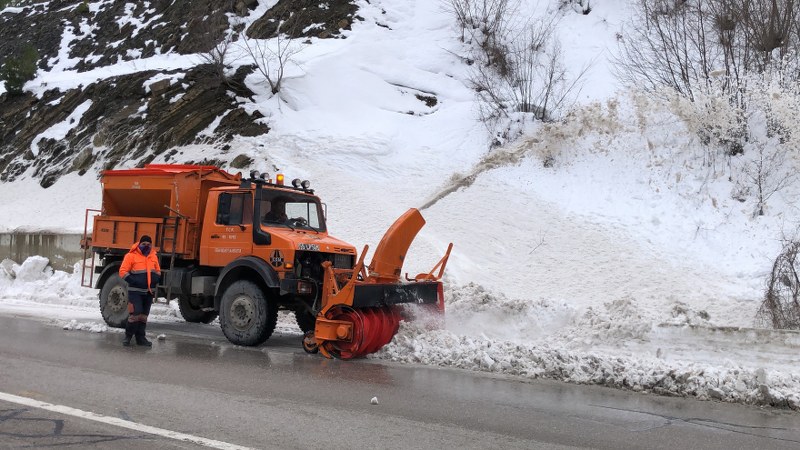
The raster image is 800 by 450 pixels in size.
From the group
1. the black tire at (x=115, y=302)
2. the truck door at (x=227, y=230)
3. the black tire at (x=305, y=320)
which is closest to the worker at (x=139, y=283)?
the truck door at (x=227, y=230)

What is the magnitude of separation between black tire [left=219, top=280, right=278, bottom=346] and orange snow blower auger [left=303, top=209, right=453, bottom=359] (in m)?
0.65

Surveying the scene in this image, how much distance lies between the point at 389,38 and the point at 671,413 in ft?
71.0

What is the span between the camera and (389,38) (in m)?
25.9

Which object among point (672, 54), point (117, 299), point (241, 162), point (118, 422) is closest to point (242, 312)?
point (117, 299)

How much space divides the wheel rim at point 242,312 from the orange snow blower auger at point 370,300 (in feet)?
2.91

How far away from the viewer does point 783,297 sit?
32.5 feet

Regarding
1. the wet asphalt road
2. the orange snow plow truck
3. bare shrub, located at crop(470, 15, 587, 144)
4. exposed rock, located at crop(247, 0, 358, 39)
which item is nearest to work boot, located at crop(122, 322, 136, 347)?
the wet asphalt road

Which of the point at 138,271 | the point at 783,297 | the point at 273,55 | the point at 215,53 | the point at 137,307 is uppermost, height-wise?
the point at 273,55

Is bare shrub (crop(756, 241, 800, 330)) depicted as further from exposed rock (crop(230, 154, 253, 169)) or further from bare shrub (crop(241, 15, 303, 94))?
bare shrub (crop(241, 15, 303, 94))

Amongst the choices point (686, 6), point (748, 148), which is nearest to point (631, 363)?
point (748, 148)

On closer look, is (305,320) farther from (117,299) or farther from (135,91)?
(135,91)

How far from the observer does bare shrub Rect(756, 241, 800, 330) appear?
31.0 ft

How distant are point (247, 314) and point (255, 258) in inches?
31.3

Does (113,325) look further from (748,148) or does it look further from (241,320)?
(748,148)
